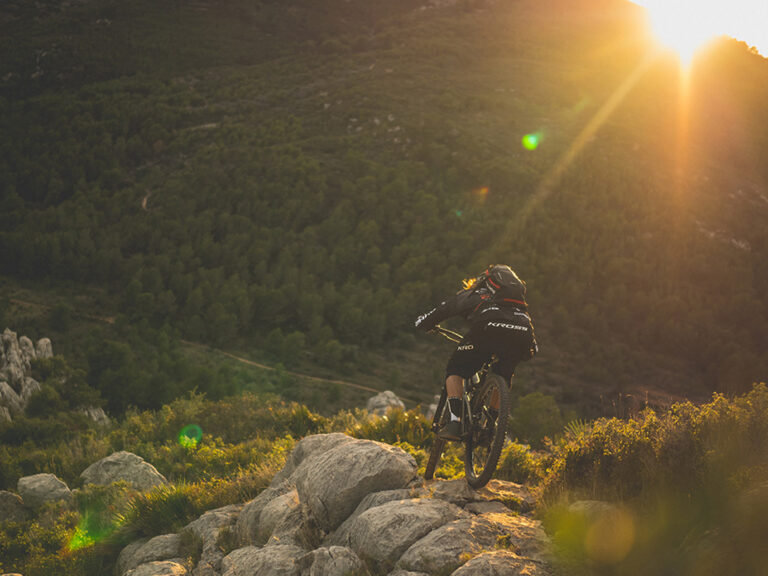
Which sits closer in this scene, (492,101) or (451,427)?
(451,427)

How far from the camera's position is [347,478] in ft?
20.6

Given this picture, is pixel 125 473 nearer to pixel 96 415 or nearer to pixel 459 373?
pixel 459 373

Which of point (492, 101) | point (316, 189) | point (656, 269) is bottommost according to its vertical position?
point (656, 269)

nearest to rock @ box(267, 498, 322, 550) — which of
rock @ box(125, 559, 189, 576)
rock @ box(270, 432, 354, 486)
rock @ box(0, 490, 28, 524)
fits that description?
rock @ box(125, 559, 189, 576)

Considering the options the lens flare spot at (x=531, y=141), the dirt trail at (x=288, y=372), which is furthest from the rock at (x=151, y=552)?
the lens flare spot at (x=531, y=141)

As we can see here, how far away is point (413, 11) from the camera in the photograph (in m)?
143

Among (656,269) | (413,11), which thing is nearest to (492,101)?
(656,269)

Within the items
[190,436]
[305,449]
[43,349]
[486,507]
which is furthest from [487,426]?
[43,349]

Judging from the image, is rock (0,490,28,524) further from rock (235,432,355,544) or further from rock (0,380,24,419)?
rock (0,380,24,419)

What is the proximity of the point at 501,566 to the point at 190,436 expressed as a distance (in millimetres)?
15544

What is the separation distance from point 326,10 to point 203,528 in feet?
509

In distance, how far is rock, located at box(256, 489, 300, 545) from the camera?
653 centimetres

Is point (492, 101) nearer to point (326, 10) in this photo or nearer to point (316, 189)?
point (316, 189)

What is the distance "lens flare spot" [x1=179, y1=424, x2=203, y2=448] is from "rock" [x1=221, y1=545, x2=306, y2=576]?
10.3 m
